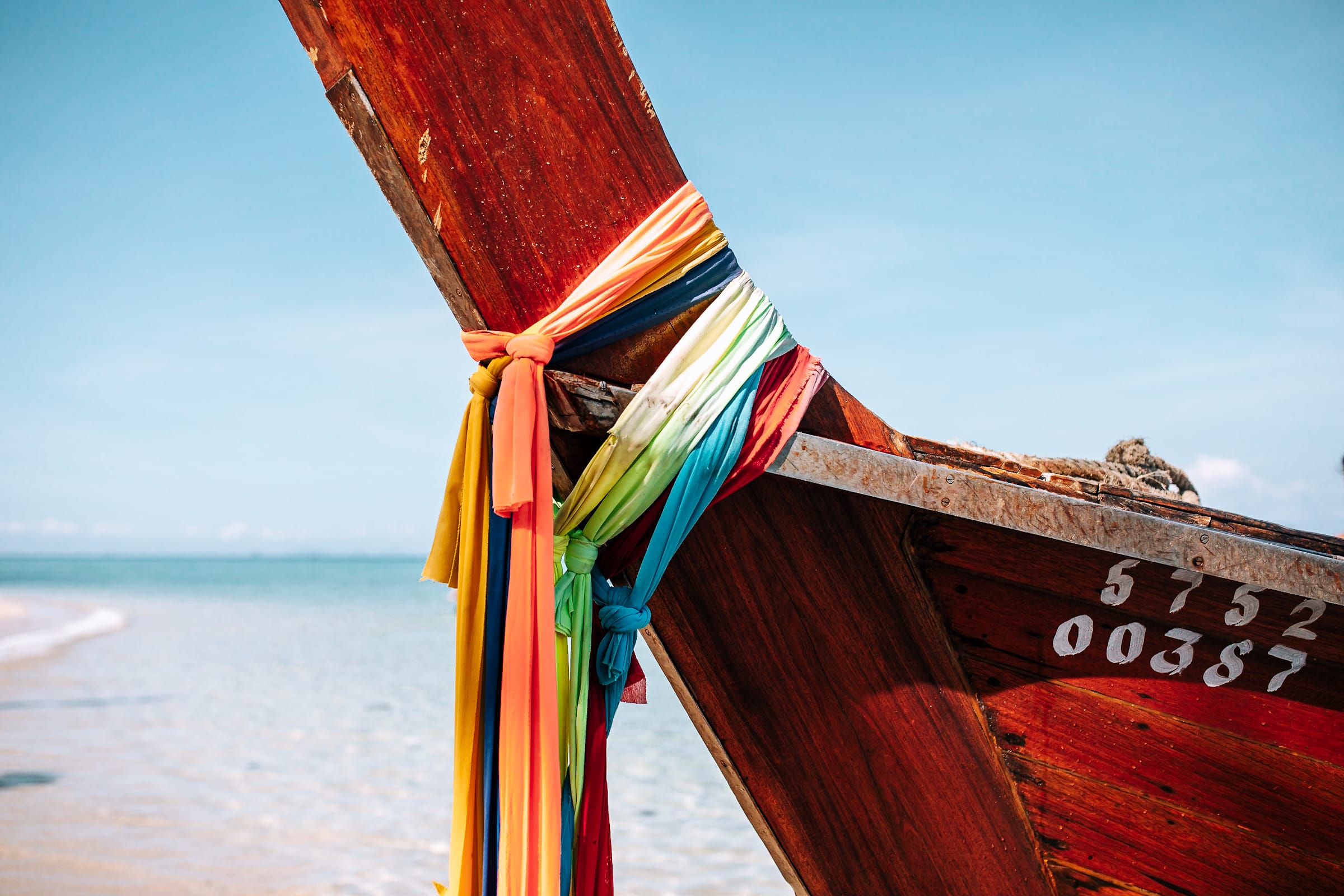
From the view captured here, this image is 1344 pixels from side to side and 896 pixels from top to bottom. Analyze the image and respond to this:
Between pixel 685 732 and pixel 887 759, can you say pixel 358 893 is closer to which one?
pixel 887 759

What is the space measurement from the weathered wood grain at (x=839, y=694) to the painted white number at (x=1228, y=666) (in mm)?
418

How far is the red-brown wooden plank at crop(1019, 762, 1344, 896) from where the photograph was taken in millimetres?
1634

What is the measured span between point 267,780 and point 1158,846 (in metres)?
6.29

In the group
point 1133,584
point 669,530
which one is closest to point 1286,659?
point 1133,584

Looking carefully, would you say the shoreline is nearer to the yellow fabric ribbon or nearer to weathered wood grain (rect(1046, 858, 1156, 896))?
the yellow fabric ribbon

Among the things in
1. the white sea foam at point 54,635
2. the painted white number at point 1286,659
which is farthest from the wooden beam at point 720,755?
the white sea foam at point 54,635

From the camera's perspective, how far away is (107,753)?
21.6 ft

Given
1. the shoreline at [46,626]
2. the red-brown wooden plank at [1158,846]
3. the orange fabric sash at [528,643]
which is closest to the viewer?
the orange fabric sash at [528,643]

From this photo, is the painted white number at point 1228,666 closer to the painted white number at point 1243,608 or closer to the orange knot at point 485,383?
the painted white number at point 1243,608

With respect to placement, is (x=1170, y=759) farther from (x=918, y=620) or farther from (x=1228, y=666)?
(x=918, y=620)

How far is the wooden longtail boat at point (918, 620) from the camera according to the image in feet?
4.36

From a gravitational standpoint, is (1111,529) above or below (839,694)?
above

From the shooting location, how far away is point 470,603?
1.23 meters

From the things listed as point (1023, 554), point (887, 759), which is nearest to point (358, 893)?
point (887, 759)
